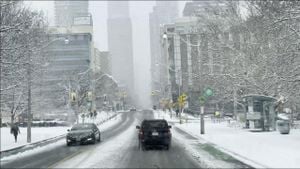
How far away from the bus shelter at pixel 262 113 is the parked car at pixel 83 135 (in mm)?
12142

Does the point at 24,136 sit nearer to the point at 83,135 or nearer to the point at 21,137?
the point at 21,137

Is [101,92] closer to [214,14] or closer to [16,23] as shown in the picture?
[214,14]

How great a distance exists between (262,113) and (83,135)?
48.3 ft

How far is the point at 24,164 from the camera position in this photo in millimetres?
19375

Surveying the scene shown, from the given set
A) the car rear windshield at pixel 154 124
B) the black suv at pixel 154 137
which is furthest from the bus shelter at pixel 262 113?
the black suv at pixel 154 137

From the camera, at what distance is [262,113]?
39.6 metres

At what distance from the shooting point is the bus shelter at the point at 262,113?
38406 mm

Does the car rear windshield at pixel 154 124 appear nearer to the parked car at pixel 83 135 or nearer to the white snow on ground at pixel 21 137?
the parked car at pixel 83 135

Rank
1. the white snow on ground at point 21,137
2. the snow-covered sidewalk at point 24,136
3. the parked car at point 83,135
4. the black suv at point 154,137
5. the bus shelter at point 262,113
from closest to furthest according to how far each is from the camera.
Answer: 1. the black suv at point 154,137
2. the parked car at point 83,135
3. the white snow on ground at point 21,137
4. the snow-covered sidewalk at point 24,136
5. the bus shelter at point 262,113

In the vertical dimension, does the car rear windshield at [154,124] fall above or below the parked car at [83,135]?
above

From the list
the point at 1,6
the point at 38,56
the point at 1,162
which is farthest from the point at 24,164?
the point at 38,56

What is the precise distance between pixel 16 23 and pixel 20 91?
1987 centimetres

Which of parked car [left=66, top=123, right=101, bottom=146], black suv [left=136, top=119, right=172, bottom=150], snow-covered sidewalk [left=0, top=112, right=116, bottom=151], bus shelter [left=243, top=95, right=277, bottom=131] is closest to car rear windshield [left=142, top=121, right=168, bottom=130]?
Answer: black suv [left=136, top=119, right=172, bottom=150]

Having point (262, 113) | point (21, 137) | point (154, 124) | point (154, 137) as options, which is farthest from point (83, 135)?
point (262, 113)
